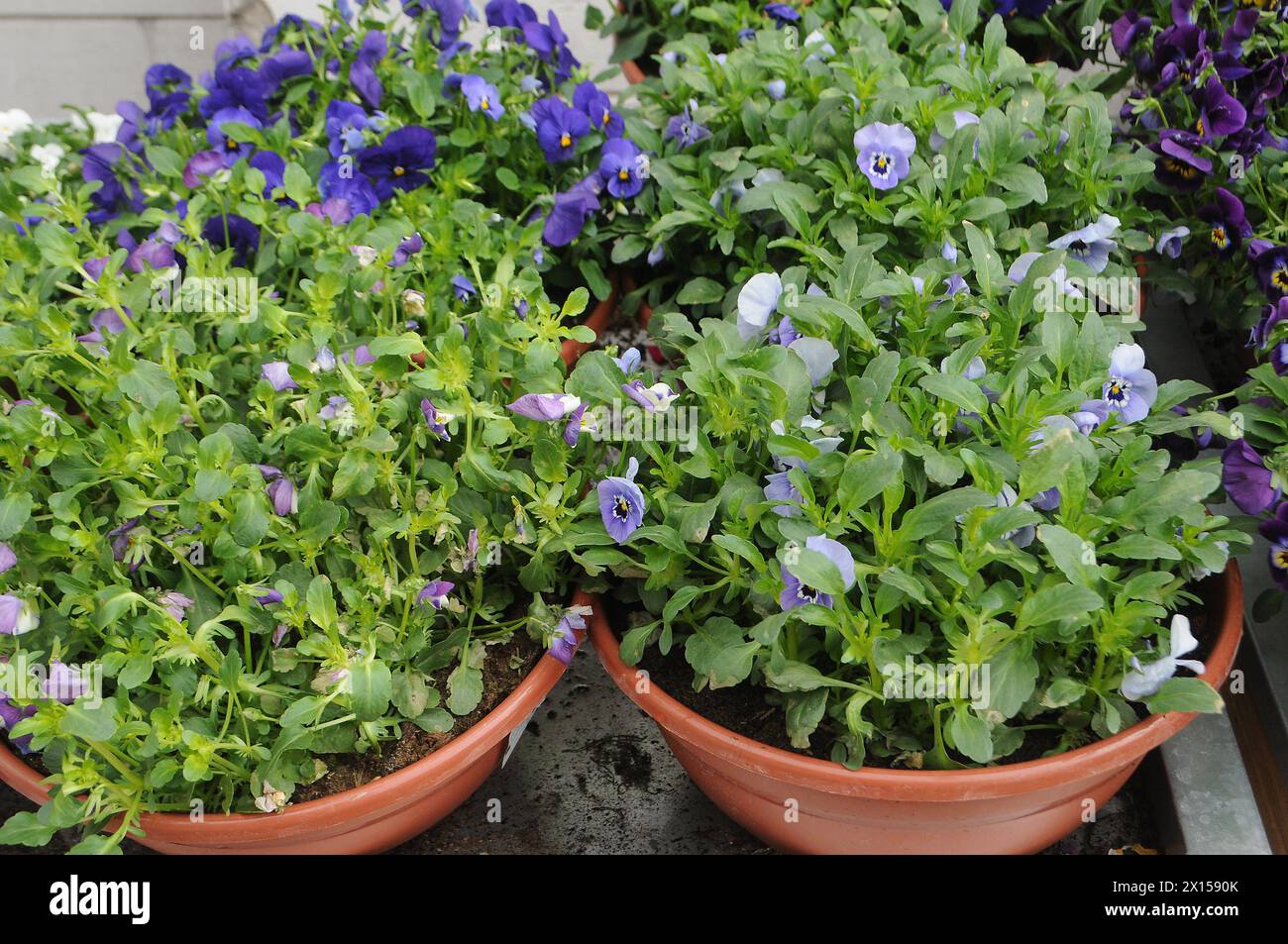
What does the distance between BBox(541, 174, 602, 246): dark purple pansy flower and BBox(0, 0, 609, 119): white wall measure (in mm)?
1595

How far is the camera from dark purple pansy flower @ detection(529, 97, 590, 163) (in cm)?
199

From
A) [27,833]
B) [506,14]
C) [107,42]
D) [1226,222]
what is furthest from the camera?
[107,42]

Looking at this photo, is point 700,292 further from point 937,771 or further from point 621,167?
point 937,771

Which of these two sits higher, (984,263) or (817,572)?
(984,263)

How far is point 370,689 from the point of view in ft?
4.44

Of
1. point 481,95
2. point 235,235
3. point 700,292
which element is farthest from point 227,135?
point 700,292

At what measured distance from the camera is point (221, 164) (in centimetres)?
200

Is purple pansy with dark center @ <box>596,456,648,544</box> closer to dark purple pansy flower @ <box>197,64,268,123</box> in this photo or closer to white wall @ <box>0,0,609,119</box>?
dark purple pansy flower @ <box>197,64,268,123</box>

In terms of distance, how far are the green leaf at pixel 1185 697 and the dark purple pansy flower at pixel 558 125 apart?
4.09 ft

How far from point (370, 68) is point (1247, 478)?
1532 mm

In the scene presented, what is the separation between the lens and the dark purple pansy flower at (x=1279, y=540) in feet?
4.83

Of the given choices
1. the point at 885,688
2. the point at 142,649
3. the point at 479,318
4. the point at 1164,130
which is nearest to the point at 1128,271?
the point at 1164,130

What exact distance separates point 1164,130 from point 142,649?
1.64 metres

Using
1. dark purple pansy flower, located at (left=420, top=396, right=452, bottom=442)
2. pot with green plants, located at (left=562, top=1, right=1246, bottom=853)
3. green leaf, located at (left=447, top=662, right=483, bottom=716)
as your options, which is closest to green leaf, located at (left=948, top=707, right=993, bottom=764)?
pot with green plants, located at (left=562, top=1, right=1246, bottom=853)
